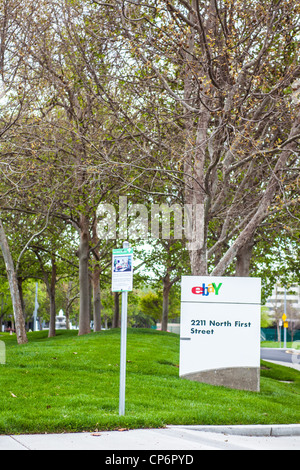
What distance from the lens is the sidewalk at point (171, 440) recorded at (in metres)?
6.42

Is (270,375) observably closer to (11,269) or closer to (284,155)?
(284,155)

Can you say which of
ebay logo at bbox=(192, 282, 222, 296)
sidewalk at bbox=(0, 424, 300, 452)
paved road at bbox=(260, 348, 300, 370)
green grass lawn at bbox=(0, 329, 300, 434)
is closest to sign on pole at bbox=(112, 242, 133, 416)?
green grass lawn at bbox=(0, 329, 300, 434)

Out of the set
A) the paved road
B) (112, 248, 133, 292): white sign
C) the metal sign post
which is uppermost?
(112, 248, 133, 292): white sign

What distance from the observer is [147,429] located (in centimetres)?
763

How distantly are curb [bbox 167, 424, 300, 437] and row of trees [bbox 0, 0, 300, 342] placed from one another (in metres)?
5.08

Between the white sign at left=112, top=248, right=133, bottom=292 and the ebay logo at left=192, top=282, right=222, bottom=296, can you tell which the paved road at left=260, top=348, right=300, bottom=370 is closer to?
the ebay logo at left=192, top=282, right=222, bottom=296

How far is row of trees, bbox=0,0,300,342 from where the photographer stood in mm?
12742

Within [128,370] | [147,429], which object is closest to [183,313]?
[128,370]

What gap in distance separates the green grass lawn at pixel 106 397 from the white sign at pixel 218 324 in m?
0.75

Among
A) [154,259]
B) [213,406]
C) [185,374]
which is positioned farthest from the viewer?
[154,259]

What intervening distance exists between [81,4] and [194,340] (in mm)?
10359

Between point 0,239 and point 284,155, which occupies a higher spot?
point 284,155

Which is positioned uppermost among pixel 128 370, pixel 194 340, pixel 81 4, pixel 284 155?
pixel 81 4

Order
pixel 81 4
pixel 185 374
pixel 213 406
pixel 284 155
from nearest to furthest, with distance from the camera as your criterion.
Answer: pixel 213 406, pixel 185 374, pixel 284 155, pixel 81 4
